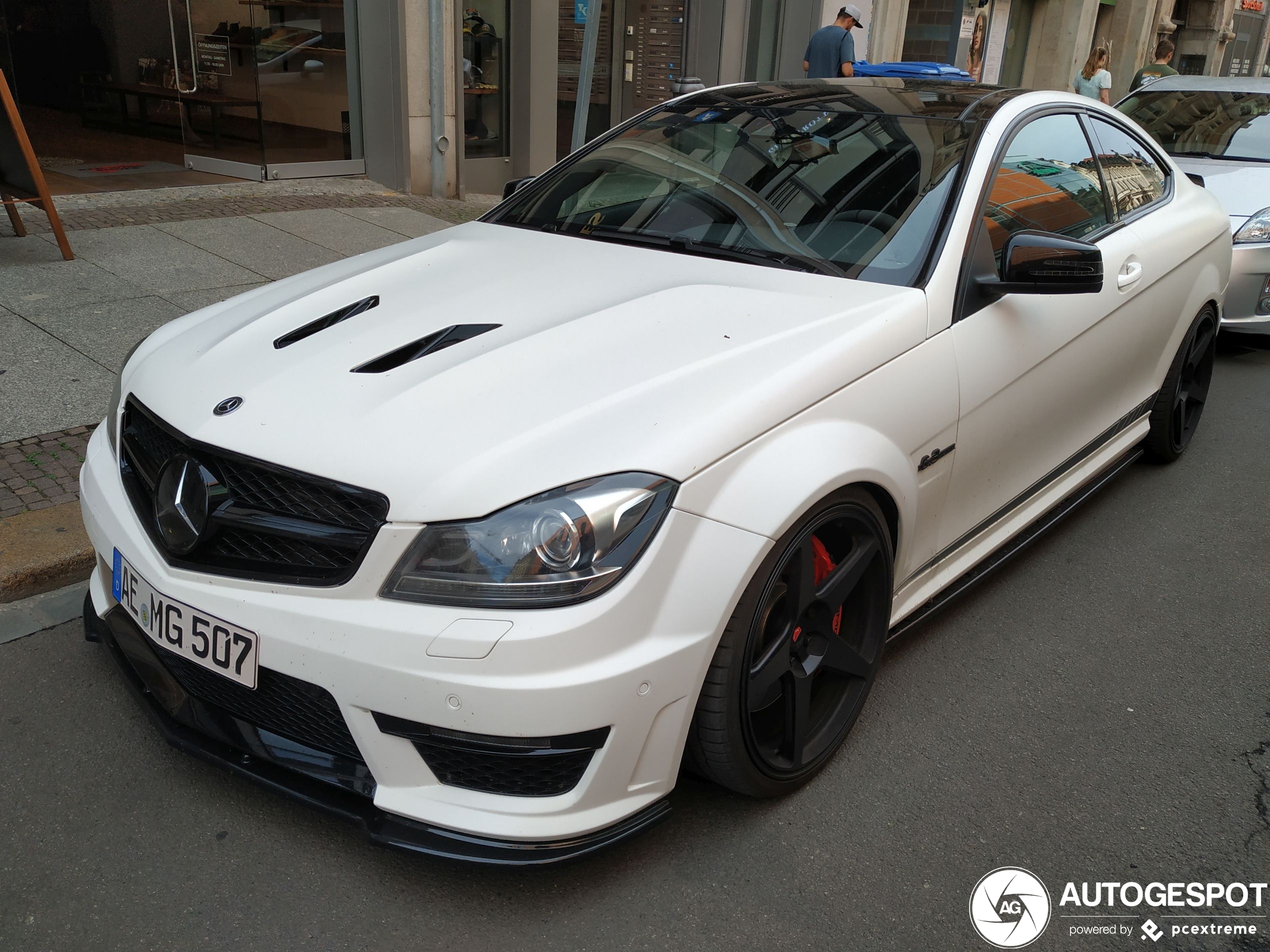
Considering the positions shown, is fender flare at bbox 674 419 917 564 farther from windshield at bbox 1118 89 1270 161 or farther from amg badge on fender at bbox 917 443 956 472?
windshield at bbox 1118 89 1270 161

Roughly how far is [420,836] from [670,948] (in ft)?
1.86

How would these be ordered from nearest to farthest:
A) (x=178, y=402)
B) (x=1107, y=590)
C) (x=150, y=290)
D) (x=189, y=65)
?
1. (x=178, y=402)
2. (x=1107, y=590)
3. (x=150, y=290)
4. (x=189, y=65)

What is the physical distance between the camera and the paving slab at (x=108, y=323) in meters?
5.29

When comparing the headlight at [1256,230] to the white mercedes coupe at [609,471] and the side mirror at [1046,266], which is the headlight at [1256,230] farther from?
the side mirror at [1046,266]

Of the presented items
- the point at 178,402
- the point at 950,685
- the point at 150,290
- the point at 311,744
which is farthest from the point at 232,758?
the point at 150,290

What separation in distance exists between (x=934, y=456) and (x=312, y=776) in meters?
1.74

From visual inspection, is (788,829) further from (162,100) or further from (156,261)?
(162,100)

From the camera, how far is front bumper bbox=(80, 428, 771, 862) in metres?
2.10

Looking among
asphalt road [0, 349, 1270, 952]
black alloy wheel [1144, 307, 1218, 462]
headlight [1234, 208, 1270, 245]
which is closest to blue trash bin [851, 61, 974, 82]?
black alloy wheel [1144, 307, 1218, 462]

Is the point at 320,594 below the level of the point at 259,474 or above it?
below

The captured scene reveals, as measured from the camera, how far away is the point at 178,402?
2.61 metres

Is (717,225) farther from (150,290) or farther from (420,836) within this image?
(150,290)

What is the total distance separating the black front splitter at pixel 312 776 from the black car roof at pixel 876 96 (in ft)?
7.94

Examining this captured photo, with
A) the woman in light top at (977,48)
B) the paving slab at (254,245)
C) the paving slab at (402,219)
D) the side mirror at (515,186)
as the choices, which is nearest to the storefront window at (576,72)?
the paving slab at (402,219)
